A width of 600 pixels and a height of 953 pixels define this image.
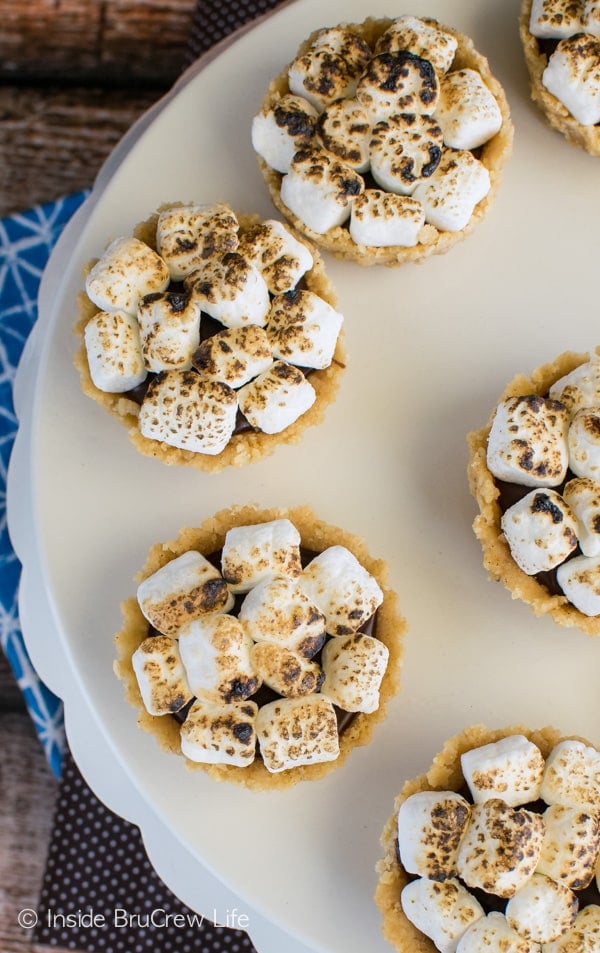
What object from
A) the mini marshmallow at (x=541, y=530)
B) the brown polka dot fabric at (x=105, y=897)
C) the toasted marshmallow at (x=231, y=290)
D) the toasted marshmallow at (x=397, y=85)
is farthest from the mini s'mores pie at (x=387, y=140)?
the brown polka dot fabric at (x=105, y=897)

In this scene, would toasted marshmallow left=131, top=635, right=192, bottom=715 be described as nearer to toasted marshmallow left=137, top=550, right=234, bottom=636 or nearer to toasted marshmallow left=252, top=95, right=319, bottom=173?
toasted marshmallow left=137, top=550, right=234, bottom=636

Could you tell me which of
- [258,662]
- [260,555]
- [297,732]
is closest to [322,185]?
[260,555]

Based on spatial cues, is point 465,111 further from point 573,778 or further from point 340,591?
point 573,778

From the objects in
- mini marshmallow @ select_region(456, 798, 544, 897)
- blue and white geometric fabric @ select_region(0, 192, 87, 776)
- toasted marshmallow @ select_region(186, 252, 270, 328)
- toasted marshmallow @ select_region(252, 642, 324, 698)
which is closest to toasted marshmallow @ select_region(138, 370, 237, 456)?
toasted marshmallow @ select_region(186, 252, 270, 328)

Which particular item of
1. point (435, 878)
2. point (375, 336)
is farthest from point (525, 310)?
point (435, 878)

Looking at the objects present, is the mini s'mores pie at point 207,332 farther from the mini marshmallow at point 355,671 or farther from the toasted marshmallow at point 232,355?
the mini marshmallow at point 355,671
